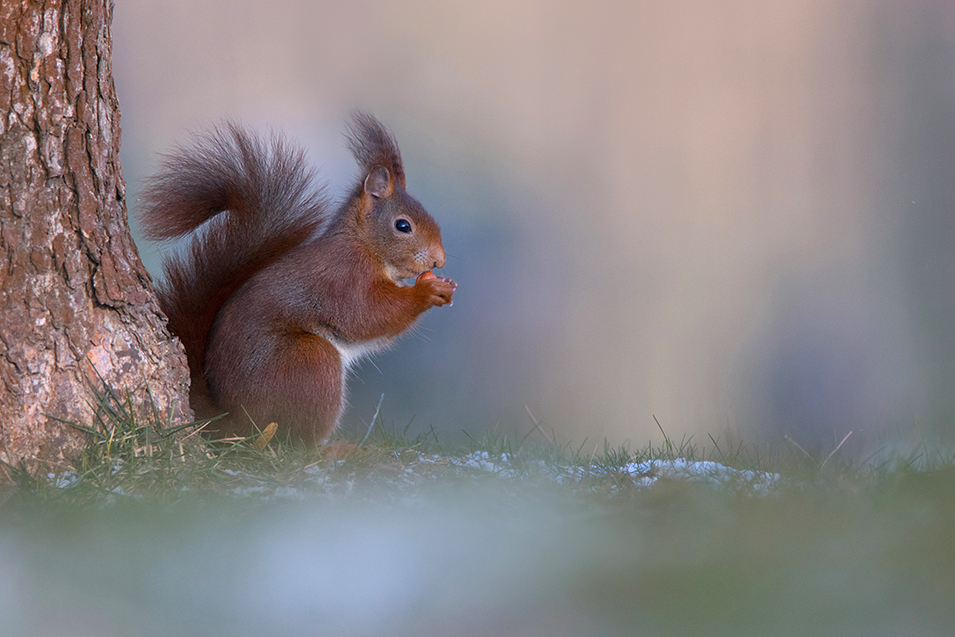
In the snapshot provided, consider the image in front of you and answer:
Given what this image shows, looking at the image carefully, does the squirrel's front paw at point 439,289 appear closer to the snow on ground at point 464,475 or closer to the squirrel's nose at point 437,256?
the squirrel's nose at point 437,256

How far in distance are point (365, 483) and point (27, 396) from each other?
2.36ft

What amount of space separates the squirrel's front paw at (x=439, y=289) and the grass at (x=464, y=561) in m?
0.74

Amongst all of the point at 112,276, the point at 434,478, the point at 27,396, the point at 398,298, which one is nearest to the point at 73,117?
the point at 112,276

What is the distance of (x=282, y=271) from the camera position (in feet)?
6.75

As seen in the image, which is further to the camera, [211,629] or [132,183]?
[132,183]

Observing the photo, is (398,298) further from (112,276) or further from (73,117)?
(73,117)

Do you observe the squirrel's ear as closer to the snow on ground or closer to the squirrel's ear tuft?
the squirrel's ear tuft

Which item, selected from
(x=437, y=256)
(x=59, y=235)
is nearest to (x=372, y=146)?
(x=437, y=256)

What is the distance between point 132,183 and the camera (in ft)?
9.44

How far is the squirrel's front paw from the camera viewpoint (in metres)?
2.13

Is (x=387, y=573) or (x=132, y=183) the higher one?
(x=132, y=183)

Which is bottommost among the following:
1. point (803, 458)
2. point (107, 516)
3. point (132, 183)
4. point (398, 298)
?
point (803, 458)

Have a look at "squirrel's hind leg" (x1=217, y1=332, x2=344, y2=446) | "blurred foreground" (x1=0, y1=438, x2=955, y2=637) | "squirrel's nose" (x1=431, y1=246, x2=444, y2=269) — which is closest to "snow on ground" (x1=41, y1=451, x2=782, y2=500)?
"squirrel's hind leg" (x1=217, y1=332, x2=344, y2=446)

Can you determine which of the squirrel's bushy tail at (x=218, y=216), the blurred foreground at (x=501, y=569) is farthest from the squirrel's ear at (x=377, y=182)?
the blurred foreground at (x=501, y=569)
